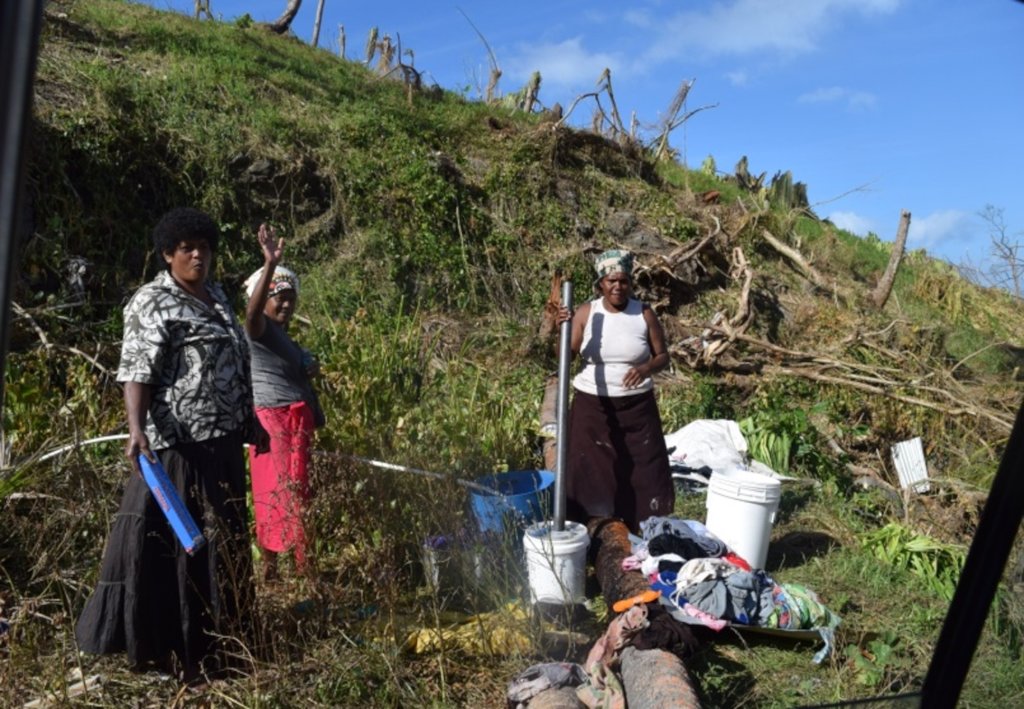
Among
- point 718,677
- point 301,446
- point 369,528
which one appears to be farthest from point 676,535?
point 301,446

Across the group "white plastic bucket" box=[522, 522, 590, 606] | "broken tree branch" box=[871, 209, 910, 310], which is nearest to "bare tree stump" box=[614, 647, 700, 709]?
"white plastic bucket" box=[522, 522, 590, 606]

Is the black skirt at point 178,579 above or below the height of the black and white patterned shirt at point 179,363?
below

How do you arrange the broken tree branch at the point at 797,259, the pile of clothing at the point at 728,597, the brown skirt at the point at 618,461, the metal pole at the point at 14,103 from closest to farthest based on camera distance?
1. the metal pole at the point at 14,103
2. the pile of clothing at the point at 728,597
3. the brown skirt at the point at 618,461
4. the broken tree branch at the point at 797,259

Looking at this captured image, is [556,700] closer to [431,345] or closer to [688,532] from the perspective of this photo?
[688,532]

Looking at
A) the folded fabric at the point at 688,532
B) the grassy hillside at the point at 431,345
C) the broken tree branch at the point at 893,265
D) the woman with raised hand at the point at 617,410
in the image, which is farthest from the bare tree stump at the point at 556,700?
the broken tree branch at the point at 893,265

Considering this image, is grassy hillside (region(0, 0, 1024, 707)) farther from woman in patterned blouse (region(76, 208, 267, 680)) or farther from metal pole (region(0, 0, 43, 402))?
metal pole (region(0, 0, 43, 402))

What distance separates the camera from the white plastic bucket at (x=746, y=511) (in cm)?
476

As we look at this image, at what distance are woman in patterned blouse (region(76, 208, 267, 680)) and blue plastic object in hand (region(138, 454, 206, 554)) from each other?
40mm

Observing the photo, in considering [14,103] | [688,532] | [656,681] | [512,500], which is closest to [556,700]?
[656,681]

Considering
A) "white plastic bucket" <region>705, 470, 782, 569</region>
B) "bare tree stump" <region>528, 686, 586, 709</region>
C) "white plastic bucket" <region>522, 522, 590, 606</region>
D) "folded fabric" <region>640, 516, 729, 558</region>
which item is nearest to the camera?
"bare tree stump" <region>528, 686, 586, 709</region>

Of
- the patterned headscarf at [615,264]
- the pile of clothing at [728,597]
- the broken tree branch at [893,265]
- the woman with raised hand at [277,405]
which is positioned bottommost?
the pile of clothing at [728,597]

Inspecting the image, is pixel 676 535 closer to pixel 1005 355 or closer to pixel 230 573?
pixel 230 573

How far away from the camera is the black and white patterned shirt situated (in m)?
3.08

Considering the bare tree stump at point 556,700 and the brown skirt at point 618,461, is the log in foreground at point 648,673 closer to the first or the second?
the bare tree stump at point 556,700
